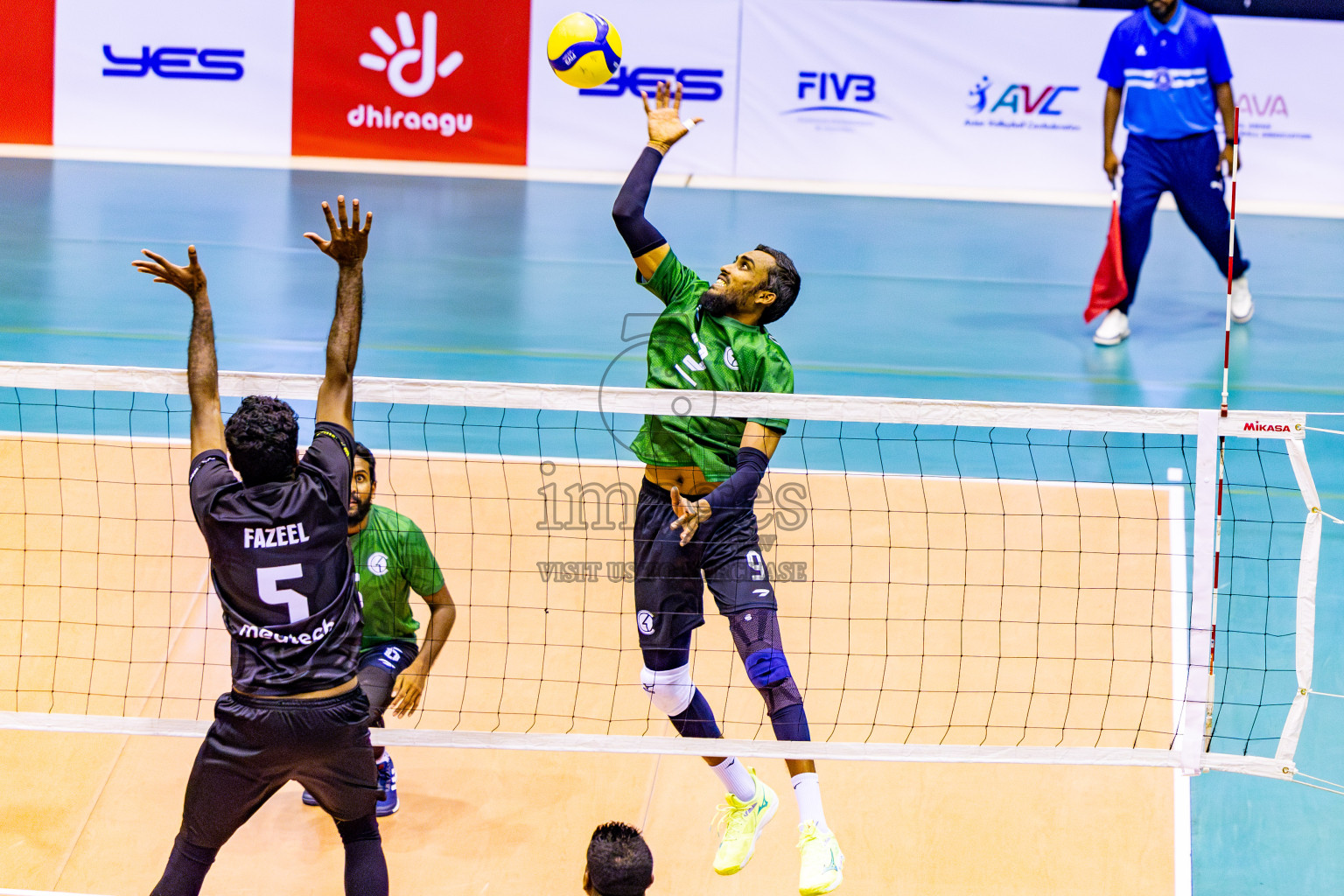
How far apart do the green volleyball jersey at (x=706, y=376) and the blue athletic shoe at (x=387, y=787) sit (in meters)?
1.73

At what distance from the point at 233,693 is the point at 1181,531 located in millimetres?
5639

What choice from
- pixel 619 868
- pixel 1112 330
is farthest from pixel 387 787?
pixel 1112 330

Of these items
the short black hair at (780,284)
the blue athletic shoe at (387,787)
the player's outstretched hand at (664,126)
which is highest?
the player's outstretched hand at (664,126)

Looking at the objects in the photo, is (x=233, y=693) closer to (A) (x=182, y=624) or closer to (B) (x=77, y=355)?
(A) (x=182, y=624)

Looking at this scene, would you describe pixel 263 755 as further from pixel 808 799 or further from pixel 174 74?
pixel 174 74

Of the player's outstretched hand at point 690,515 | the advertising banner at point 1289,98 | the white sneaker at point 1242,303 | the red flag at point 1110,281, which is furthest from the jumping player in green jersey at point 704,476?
the advertising banner at point 1289,98

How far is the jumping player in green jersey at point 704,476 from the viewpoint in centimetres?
558

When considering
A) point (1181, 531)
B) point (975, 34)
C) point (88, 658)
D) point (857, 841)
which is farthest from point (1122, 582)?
point (975, 34)

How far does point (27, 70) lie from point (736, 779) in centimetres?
1370

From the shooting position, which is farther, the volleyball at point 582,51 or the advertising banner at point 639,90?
the advertising banner at point 639,90

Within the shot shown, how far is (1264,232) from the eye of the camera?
14602mm

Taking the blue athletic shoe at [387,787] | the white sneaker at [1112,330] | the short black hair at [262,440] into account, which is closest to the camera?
the short black hair at [262,440]

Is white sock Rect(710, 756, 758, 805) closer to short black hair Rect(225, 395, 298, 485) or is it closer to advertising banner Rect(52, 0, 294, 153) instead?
short black hair Rect(225, 395, 298, 485)

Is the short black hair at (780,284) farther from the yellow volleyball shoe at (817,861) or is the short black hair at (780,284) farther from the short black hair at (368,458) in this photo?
the yellow volleyball shoe at (817,861)
